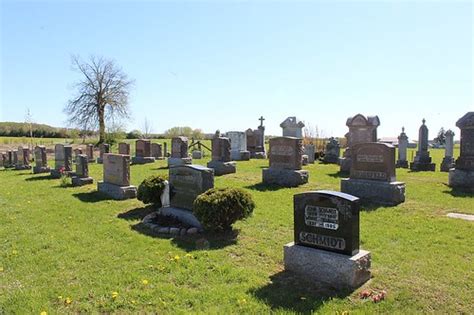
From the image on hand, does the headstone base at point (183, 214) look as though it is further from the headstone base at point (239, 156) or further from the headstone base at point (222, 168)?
the headstone base at point (239, 156)

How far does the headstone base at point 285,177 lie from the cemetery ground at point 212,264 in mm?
2868

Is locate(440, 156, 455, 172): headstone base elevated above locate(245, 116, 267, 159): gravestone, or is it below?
below

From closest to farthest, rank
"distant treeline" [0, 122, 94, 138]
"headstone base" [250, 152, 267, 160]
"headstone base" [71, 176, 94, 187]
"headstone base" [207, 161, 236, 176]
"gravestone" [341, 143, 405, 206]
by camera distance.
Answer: "gravestone" [341, 143, 405, 206]
"headstone base" [71, 176, 94, 187]
"headstone base" [207, 161, 236, 176]
"headstone base" [250, 152, 267, 160]
"distant treeline" [0, 122, 94, 138]

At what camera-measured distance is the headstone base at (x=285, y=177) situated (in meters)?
12.3

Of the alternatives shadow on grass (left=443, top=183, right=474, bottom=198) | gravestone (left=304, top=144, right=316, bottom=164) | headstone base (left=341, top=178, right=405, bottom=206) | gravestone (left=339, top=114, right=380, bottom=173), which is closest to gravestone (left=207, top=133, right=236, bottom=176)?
gravestone (left=339, top=114, right=380, bottom=173)

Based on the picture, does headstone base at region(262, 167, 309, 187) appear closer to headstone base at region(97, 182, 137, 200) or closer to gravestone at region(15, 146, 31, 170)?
headstone base at region(97, 182, 137, 200)

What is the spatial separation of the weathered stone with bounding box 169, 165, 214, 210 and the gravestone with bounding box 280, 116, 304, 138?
1215cm

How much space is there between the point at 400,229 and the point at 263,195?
14.1 ft

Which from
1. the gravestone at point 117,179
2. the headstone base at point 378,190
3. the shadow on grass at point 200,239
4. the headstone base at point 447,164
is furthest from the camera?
the headstone base at point 447,164

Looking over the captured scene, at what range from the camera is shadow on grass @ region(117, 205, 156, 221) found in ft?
28.5

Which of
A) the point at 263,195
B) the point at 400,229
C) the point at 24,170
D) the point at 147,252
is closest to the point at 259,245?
the point at 147,252

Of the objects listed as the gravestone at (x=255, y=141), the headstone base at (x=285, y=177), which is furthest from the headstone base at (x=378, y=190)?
the gravestone at (x=255, y=141)

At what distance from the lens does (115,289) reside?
4.82 metres

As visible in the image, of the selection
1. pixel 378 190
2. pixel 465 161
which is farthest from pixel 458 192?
pixel 378 190
